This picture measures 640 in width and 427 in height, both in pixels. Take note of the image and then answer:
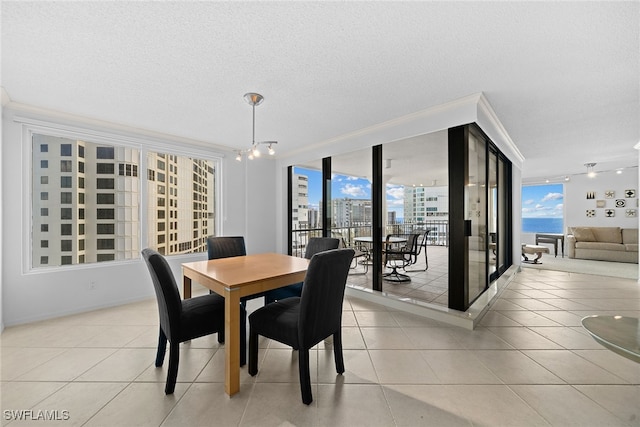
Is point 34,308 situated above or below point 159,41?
below

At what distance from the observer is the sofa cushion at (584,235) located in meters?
6.91

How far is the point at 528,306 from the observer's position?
11.3 feet

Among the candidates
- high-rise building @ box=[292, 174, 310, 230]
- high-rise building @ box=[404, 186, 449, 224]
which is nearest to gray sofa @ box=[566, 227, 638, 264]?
high-rise building @ box=[404, 186, 449, 224]

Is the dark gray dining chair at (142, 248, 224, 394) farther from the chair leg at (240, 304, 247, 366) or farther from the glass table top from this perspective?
the glass table top

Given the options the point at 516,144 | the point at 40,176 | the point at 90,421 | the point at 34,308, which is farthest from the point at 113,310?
the point at 516,144

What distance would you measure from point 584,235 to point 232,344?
9.27m

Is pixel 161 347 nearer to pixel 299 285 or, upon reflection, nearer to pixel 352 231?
pixel 299 285

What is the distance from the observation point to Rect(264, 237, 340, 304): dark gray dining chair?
272cm

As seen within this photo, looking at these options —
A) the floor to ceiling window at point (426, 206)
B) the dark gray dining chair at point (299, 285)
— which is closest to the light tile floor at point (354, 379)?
the dark gray dining chair at point (299, 285)

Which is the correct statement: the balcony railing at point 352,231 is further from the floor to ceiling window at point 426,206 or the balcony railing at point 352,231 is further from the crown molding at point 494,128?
the crown molding at point 494,128

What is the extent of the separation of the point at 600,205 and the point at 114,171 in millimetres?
11175

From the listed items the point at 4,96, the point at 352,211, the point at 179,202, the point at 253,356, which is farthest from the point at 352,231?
the point at 4,96

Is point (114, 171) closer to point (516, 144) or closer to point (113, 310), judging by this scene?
point (113, 310)

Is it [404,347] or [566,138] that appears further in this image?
[566,138]
